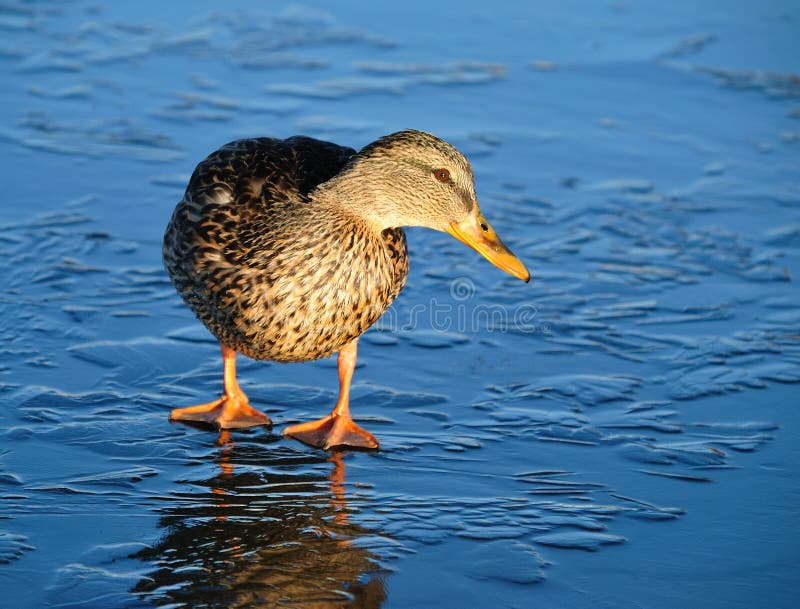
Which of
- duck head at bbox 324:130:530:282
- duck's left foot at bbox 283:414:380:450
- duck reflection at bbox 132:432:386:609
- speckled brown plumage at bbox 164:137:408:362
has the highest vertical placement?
duck head at bbox 324:130:530:282

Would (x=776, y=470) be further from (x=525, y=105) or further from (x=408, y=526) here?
(x=525, y=105)

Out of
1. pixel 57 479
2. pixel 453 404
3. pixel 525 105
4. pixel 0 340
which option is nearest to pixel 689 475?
pixel 453 404

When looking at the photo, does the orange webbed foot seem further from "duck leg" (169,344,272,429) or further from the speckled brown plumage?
the speckled brown plumage

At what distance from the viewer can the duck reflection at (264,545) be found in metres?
3.72

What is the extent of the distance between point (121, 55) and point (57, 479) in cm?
567

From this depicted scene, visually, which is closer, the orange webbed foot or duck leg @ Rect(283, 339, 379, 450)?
duck leg @ Rect(283, 339, 379, 450)

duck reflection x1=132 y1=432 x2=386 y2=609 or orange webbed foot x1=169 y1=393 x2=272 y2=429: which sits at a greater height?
orange webbed foot x1=169 y1=393 x2=272 y2=429

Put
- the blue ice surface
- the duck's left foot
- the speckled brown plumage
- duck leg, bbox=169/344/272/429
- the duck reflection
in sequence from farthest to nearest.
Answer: duck leg, bbox=169/344/272/429
the duck's left foot
the speckled brown plumage
the blue ice surface
the duck reflection

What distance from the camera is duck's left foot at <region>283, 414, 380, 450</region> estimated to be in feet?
15.9

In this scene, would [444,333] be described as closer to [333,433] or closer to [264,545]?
[333,433]

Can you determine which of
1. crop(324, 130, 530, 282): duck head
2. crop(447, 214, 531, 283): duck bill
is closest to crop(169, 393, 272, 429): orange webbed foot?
crop(324, 130, 530, 282): duck head

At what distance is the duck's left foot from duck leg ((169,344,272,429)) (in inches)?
6.5

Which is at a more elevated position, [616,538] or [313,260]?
[313,260]

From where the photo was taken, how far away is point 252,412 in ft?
16.5
